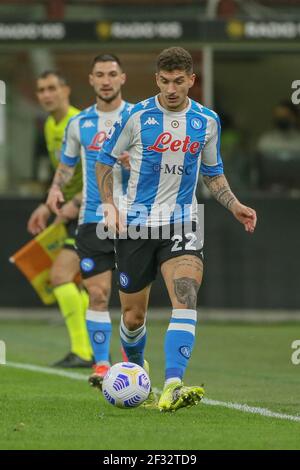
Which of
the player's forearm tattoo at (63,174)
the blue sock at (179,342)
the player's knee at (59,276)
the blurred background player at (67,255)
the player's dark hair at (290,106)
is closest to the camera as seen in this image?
the blue sock at (179,342)

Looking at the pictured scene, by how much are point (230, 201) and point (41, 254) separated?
4336mm

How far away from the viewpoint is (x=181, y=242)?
862 cm

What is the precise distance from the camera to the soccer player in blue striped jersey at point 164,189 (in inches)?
335

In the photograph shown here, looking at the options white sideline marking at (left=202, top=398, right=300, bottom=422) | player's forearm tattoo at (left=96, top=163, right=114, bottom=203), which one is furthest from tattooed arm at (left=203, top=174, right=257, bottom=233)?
white sideline marking at (left=202, top=398, right=300, bottom=422)

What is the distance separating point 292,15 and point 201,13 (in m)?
1.16

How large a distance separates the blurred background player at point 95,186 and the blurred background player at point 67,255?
2.86ft

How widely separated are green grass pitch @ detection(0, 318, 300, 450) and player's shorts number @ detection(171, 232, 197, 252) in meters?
1.00

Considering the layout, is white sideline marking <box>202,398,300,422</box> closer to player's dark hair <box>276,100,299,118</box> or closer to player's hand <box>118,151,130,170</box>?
player's hand <box>118,151,130,170</box>

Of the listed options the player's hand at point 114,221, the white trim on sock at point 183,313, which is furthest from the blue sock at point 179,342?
the player's hand at point 114,221

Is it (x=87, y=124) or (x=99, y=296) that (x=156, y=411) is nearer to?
(x=99, y=296)

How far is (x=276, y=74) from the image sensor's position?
18062mm

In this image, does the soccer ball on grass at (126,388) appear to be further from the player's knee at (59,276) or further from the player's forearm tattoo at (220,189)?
the player's knee at (59,276)
